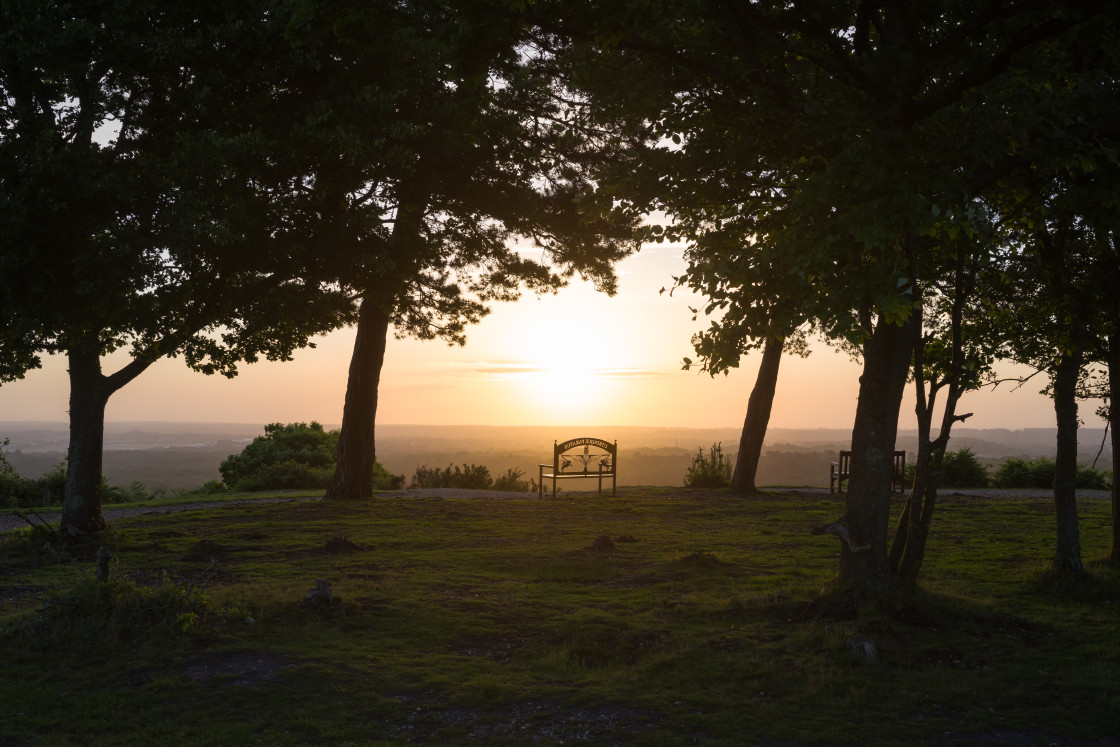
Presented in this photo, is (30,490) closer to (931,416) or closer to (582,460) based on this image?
(582,460)

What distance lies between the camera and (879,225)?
668cm

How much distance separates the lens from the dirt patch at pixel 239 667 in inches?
256

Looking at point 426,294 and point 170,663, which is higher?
point 426,294

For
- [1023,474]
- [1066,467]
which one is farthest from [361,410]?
[1023,474]

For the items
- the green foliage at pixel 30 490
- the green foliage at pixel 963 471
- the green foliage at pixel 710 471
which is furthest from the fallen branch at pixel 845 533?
the green foliage at pixel 30 490

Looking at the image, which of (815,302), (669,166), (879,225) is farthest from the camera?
(669,166)

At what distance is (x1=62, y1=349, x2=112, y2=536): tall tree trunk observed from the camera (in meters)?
13.3

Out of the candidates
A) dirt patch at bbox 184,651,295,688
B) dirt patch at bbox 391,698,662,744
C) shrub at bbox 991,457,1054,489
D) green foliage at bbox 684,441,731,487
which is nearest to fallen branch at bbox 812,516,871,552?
dirt patch at bbox 391,698,662,744

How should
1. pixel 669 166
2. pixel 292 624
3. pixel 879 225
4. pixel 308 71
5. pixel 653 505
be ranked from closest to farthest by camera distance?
pixel 879 225 → pixel 292 624 → pixel 669 166 → pixel 308 71 → pixel 653 505

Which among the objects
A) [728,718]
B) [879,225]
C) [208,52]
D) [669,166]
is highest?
[208,52]

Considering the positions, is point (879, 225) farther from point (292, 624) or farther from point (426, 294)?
point (426, 294)

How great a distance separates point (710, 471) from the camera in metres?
25.6

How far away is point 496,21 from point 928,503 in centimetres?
675

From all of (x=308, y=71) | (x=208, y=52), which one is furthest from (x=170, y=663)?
(x=308, y=71)
